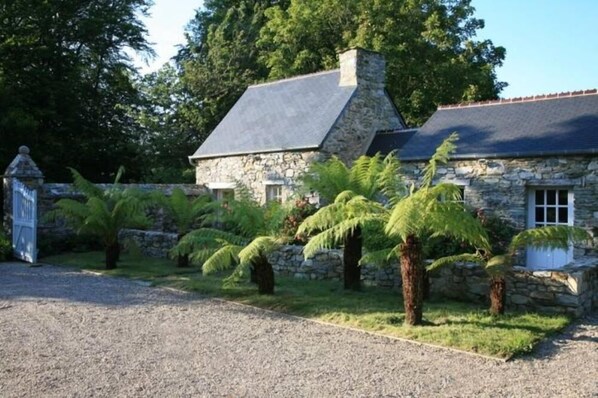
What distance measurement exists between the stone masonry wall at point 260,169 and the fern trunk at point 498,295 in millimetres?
6820

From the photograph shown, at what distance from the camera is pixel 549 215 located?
10.4 metres

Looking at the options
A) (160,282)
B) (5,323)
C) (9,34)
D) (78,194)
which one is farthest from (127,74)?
(5,323)

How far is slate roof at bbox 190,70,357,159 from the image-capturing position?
13.8 m

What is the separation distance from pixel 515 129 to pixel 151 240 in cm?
837

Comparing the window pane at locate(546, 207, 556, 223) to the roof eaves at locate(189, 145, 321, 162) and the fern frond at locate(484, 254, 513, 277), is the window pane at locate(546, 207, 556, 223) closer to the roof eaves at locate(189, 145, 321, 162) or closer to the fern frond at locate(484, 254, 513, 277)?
the fern frond at locate(484, 254, 513, 277)

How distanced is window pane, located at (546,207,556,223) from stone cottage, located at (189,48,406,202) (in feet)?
16.7

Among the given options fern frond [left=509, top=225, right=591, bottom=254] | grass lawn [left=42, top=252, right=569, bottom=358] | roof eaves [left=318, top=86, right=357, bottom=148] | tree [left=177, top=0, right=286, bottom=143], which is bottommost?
grass lawn [left=42, top=252, right=569, bottom=358]

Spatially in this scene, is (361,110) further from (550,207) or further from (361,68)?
(550,207)

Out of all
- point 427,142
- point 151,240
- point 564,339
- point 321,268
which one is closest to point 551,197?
point 427,142

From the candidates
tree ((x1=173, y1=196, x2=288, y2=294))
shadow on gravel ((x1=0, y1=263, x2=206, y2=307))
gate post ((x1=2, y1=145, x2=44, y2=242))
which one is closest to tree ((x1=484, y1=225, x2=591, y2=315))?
tree ((x1=173, y1=196, x2=288, y2=294))

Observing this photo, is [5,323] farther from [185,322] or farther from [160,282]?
[160,282]

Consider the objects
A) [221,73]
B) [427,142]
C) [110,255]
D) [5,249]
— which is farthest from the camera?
[221,73]

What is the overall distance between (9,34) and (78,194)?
868cm

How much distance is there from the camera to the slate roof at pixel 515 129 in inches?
406
